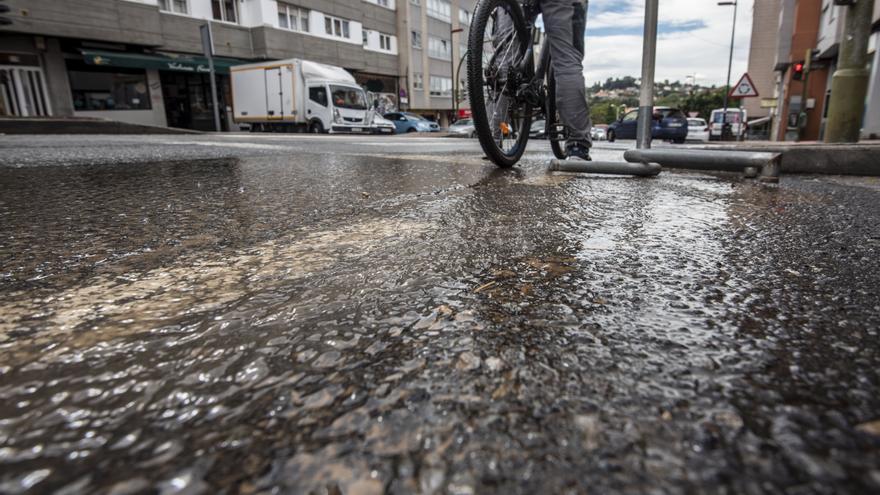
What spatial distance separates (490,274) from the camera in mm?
1077

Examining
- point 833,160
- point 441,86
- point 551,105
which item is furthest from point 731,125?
point 551,105

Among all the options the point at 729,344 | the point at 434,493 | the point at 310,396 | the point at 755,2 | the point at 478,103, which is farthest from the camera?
the point at 755,2

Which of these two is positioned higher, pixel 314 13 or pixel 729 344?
pixel 314 13

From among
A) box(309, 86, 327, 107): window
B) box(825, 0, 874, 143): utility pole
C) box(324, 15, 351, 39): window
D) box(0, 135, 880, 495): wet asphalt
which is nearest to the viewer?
box(0, 135, 880, 495): wet asphalt

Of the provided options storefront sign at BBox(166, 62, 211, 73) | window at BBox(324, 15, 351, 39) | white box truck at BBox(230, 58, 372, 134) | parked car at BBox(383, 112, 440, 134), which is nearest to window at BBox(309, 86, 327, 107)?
white box truck at BBox(230, 58, 372, 134)

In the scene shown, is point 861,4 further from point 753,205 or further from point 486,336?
point 486,336

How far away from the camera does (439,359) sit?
27.3 inches

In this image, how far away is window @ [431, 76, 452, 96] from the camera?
40.4 metres

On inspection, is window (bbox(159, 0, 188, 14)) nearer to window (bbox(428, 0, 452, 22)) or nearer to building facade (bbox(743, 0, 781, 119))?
window (bbox(428, 0, 452, 22))

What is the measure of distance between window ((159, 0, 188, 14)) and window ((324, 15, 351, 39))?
8.76 m

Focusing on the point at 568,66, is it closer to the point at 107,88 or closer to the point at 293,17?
the point at 107,88

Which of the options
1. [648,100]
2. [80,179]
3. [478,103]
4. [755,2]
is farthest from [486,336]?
[755,2]

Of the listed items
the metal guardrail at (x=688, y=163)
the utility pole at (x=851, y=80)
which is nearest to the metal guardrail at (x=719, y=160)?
the metal guardrail at (x=688, y=163)

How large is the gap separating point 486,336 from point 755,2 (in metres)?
51.1
